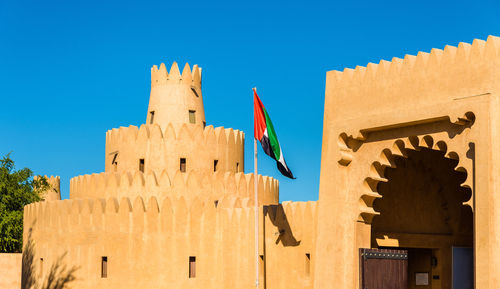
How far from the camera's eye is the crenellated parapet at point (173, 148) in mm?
29078

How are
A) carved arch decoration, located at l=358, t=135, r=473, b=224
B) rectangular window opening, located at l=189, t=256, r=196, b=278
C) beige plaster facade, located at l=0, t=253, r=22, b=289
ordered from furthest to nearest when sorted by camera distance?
beige plaster facade, located at l=0, t=253, r=22, b=289 < rectangular window opening, located at l=189, t=256, r=196, b=278 < carved arch decoration, located at l=358, t=135, r=473, b=224

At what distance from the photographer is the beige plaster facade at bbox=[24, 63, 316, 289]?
933 inches

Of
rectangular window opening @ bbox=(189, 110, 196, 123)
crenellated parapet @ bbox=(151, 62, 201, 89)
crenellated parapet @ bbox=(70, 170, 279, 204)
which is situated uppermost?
crenellated parapet @ bbox=(151, 62, 201, 89)

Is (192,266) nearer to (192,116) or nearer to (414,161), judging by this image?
(192,116)

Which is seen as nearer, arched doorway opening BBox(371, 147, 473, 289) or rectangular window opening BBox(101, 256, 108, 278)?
arched doorway opening BBox(371, 147, 473, 289)

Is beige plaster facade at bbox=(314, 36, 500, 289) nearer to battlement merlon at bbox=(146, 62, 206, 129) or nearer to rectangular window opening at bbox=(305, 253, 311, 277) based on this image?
rectangular window opening at bbox=(305, 253, 311, 277)

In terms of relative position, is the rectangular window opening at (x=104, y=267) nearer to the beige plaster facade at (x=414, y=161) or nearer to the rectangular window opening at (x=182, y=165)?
the rectangular window opening at (x=182, y=165)

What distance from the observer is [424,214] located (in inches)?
859

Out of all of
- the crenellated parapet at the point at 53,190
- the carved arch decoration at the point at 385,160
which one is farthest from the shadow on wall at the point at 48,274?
the carved arch decoration at the point at 385,160

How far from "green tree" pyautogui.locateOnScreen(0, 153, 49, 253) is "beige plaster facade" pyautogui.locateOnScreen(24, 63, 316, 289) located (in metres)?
10.5

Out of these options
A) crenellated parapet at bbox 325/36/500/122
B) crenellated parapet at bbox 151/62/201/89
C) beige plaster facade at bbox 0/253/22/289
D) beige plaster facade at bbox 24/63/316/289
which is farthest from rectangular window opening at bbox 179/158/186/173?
beige plaster facade at bbox 0/253/22/289

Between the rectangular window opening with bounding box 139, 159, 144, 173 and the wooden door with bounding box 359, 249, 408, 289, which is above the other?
the rectangular window opening with bounding box 139, 159, 144, 173

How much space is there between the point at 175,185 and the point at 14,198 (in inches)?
724

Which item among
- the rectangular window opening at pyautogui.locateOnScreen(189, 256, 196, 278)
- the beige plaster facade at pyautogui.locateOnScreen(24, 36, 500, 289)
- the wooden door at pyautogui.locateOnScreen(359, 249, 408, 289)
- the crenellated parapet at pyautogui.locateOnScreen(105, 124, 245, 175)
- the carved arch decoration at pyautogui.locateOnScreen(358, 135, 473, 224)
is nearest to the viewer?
the beige plaster facade at pyautogui.locateOnScreen(24, 36, 500, 289)
